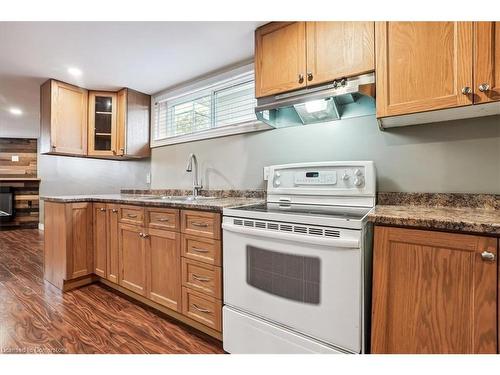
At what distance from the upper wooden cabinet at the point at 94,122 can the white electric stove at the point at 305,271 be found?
206 cm

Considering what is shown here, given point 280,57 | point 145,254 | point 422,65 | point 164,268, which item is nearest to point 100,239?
point 145,254

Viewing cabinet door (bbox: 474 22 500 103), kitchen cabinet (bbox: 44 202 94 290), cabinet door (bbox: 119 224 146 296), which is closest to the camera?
cabinet door (bbox: 474 22 500 103)

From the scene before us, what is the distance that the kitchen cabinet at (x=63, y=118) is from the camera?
2.61m

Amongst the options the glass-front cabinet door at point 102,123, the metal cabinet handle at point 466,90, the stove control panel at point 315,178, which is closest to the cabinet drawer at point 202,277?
the stove control panel at point 315,178

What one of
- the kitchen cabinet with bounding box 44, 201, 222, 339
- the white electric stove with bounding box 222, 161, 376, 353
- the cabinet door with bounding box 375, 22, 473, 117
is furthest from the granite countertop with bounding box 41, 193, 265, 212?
the cabinet door with bounding box 375, 22, 473, 117

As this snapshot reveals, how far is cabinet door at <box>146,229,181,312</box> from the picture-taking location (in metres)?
1.72

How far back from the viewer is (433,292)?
96 centimetres

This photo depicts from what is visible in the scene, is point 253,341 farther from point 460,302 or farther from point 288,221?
point 460,302

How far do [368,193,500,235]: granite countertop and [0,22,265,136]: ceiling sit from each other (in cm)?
147

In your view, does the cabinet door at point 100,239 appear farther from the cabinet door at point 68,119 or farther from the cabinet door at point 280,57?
the cabinet door at point 280,57

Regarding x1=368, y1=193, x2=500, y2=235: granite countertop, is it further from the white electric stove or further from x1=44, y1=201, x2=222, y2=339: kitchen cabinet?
x1=44, y1=201, x2=222, y2=339: kitchen cabinet

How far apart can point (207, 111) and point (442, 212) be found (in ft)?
6.94

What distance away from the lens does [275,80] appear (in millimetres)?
1660
